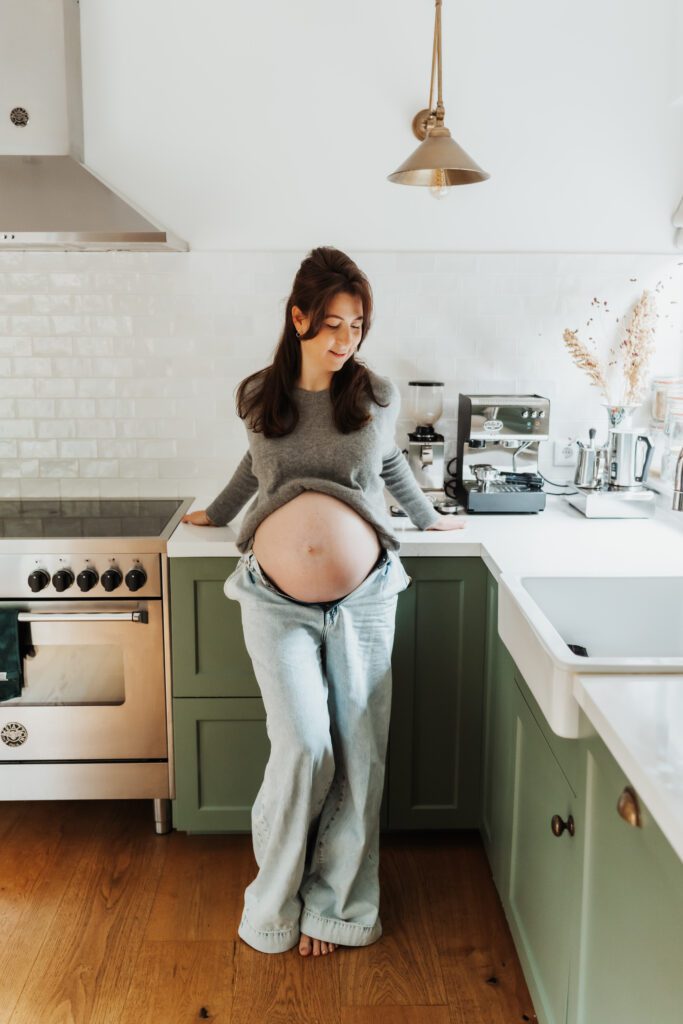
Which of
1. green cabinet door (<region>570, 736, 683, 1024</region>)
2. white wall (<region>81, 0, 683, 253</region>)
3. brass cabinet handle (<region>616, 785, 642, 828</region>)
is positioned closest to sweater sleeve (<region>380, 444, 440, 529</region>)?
white wall (<region>81, 0, 683, 253</region>)

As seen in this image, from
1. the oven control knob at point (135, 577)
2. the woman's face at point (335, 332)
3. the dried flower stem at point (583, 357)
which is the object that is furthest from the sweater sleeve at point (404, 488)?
the dried flower stem at point (583, 357)

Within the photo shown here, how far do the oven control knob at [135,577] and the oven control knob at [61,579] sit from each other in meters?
0.16

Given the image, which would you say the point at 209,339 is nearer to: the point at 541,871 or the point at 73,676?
the point at 73,676

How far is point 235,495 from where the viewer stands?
8.39ft

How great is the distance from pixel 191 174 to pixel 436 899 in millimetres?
2280

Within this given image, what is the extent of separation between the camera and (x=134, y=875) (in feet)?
8.50

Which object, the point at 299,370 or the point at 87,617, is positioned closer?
the point at 299,370

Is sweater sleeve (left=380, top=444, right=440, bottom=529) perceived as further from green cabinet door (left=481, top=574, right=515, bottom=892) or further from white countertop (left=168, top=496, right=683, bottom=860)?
green cabinet door (left=481, top=574, right=515, bottom=892)

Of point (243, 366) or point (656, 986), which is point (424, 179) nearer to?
point (243, 366)

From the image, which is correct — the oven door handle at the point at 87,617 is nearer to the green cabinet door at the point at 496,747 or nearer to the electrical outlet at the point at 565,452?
the green cabinet door at the point at 496,747

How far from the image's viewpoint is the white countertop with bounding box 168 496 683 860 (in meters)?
1.20

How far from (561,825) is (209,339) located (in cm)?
199

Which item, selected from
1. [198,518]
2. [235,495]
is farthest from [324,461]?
[198,518]

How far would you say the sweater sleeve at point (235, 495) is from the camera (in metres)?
2.52
